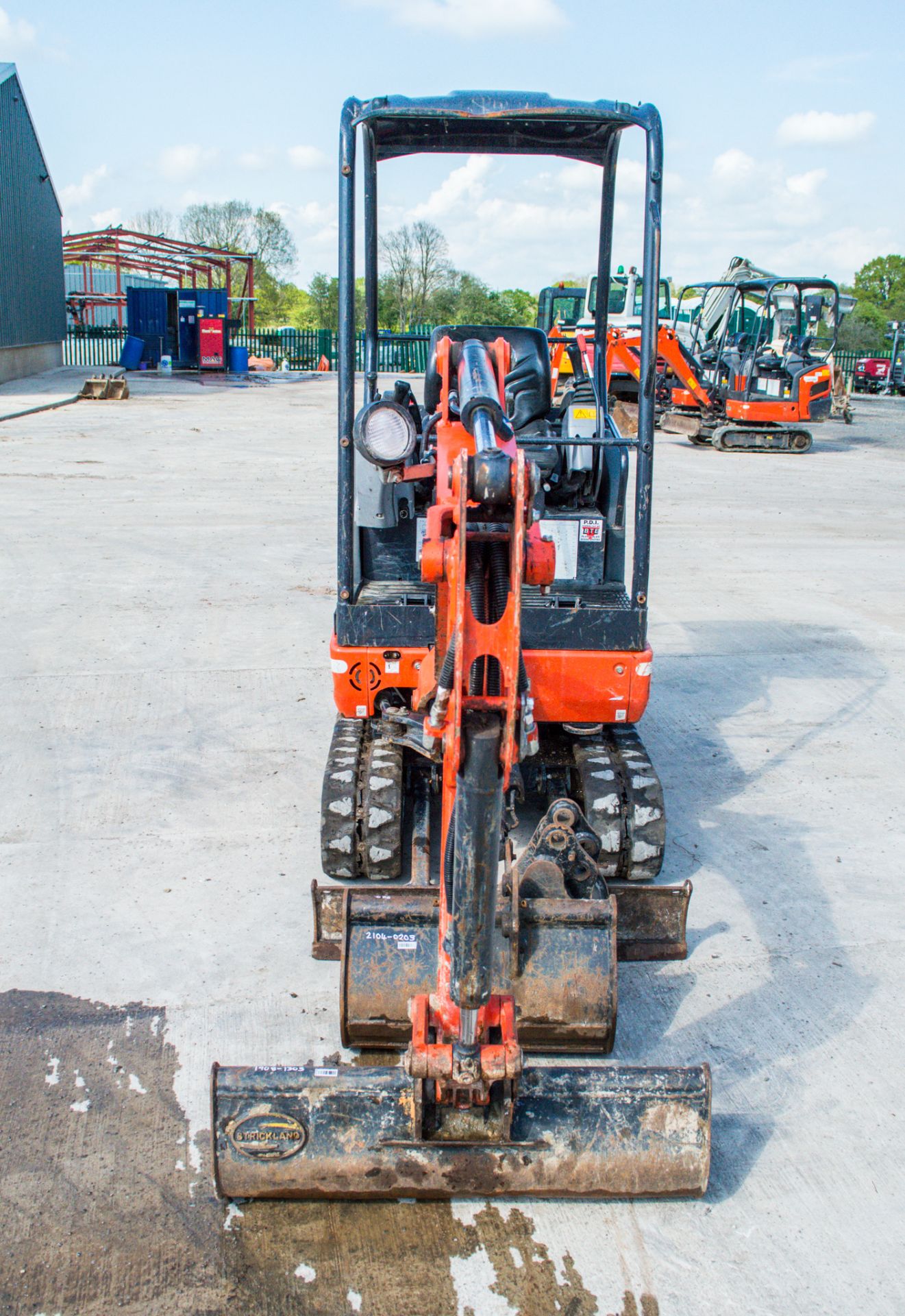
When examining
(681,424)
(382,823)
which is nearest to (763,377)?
(681,424)

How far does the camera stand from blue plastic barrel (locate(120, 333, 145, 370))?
35.4 m

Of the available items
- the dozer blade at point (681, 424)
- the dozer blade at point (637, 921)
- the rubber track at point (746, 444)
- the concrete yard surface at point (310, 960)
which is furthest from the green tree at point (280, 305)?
the dozer blade at point (637, 921)

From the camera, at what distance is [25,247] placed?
2839 cm

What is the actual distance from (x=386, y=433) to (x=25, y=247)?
28673 millimetres

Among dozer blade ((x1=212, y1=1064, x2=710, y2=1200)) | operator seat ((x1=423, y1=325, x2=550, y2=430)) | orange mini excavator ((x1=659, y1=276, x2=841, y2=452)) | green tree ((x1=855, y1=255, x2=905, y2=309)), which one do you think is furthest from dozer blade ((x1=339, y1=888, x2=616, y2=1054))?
green tree ((x1=855, y1=255, x2=905, y2=309))

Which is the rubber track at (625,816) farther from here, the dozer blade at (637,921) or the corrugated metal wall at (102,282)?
the corrugated metal wall at (102,282)

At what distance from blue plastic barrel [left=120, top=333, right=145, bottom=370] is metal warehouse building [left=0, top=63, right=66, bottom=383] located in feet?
8.54

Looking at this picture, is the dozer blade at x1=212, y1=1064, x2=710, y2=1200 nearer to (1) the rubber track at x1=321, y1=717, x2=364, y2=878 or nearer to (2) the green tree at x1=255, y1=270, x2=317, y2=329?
(1) the rubber track at x1=321, y1=717, x2=364, y2=878

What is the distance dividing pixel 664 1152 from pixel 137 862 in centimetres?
267

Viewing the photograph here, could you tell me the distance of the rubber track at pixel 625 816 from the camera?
177 inches

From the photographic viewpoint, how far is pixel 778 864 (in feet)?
16.2

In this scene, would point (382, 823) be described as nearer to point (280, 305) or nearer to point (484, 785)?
point (484, 785)

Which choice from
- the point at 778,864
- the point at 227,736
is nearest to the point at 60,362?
the point at 227,736

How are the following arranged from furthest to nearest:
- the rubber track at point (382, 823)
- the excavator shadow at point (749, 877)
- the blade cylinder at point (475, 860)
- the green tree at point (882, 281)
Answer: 1. the green tree at point (882, 281)
2. the rubber track at point (382, 823)
3. the excavator shadow at point (749, 877)
4. the blade cylinder at point (475, 860)
